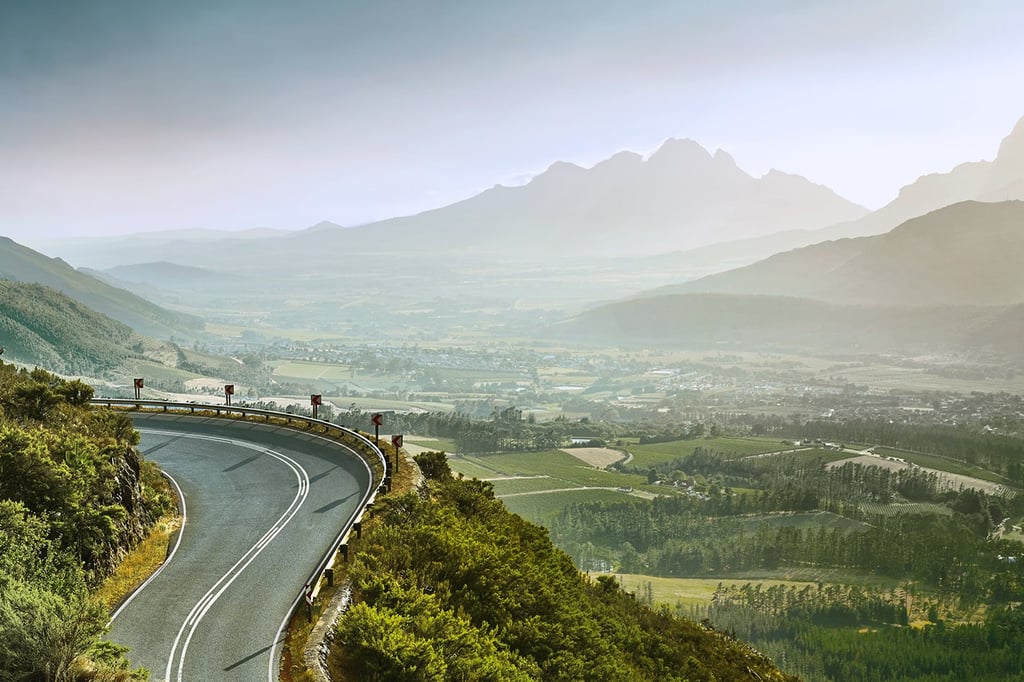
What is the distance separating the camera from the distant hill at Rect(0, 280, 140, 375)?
145625 mm

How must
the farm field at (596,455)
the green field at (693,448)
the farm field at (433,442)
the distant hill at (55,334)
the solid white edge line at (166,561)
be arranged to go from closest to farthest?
the solid white edge line at (166,561) → the farm field at (433,442) → the distant hill at (55,334) → the farm field at (596,455) → the green field at (693,448)

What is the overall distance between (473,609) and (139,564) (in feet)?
28.7

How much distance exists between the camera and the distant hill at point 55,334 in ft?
478

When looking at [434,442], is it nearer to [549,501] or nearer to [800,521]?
[549,501]

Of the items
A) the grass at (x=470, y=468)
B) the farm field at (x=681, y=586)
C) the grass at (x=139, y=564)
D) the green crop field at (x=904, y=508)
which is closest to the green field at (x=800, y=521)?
the green crop field at (x=904, y=508)

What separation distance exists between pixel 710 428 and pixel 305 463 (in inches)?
6837

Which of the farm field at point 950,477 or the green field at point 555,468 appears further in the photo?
the farm field at point 950,477

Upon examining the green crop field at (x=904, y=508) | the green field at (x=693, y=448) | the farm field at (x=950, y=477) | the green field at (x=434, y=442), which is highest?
the green field at (x=434, y=442)

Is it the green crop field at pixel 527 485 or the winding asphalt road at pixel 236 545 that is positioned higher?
the winding asphalt road at pixel 236 545

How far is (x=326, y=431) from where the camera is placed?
3206 cm

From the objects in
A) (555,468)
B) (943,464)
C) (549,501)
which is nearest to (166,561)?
(549,501)

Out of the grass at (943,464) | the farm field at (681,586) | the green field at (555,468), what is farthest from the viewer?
the grass at (943,464)

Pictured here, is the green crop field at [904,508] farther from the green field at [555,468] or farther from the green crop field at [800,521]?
the green field at [555,468]

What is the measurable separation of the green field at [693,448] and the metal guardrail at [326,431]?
120069 mm
